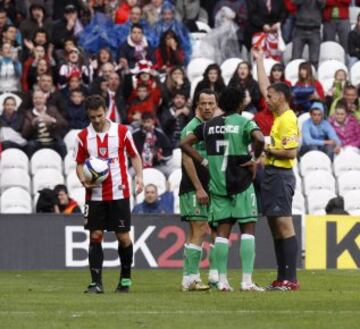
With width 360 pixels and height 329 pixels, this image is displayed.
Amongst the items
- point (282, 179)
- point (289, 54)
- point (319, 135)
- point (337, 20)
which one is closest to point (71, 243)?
point (319, 135)

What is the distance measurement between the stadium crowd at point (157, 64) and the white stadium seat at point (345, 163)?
176 mm

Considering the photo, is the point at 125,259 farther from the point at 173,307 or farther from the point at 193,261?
the point at 173,307

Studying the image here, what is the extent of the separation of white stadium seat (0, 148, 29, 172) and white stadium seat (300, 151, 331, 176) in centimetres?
469

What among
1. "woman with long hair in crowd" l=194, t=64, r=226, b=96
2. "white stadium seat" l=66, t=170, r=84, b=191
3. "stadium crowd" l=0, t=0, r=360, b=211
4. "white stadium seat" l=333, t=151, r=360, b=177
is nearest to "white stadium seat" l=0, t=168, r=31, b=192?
"stadium crowd" l=0, t=0, r=360, b=211

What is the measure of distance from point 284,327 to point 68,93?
46.8 feet

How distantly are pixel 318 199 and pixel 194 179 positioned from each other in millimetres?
9341

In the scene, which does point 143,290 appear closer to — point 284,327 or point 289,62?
point 284,327

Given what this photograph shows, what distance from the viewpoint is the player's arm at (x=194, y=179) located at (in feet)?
52.4

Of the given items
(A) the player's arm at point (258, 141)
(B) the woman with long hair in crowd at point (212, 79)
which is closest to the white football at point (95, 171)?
(A) the player's arm at point (258, 141)

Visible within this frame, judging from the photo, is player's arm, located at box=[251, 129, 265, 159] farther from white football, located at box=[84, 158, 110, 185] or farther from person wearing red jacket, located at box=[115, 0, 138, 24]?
person wearing red jacket, located at box=[115, 0, 138, 24]

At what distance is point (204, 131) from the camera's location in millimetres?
15641

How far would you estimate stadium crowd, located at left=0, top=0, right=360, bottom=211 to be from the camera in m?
25.2

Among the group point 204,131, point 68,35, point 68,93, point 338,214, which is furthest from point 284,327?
point 68,35

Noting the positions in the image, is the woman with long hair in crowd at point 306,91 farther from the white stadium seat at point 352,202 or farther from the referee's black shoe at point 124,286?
the referee's black shoe at point 124,286
